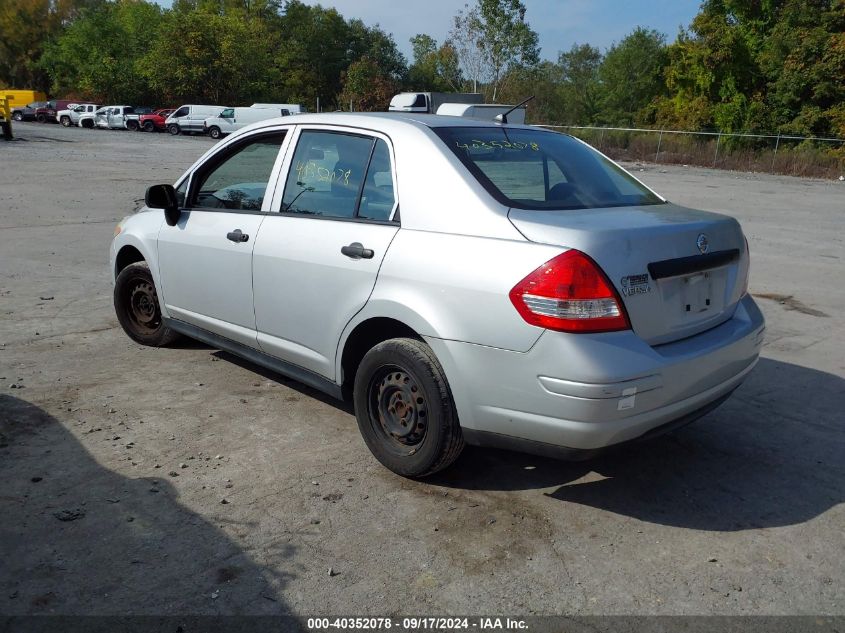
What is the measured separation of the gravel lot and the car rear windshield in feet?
4.63

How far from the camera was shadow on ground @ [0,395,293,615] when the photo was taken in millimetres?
2838

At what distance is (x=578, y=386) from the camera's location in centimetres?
305

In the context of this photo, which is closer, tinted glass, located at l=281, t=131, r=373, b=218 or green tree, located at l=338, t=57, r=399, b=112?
tinted glass, located at l=281, t=131, r=373, b=218

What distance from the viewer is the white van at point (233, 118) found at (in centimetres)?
4441

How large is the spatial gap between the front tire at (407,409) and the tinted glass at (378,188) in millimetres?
707

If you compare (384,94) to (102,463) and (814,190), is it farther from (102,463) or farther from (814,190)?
(102,463)

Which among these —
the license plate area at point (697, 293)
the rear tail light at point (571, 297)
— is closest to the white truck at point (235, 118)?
the license plate area at point (697, 293)

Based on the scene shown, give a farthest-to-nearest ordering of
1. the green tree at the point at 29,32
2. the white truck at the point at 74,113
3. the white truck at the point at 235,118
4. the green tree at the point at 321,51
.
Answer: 1. the green tree at the point at 29,32
2. the green tree at the point at 321,51
3. the white truck at the point at 74,113
4. the white truck at the point at 235,118

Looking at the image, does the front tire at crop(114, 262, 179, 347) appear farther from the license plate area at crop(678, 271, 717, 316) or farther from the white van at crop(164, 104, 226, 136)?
the white van at crop(164, 104, 226, 136)

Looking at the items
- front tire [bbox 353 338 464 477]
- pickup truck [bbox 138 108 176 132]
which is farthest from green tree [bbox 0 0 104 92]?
front tire [bbox 353 338 464 477]

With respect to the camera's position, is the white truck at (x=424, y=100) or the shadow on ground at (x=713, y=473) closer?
the shadow on ground at (x=713, y=473)

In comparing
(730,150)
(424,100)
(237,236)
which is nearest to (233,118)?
(424,100)

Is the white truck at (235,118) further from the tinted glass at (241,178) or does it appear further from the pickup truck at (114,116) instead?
the tinted glass at (241,178)

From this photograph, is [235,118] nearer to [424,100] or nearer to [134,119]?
[134,119]
